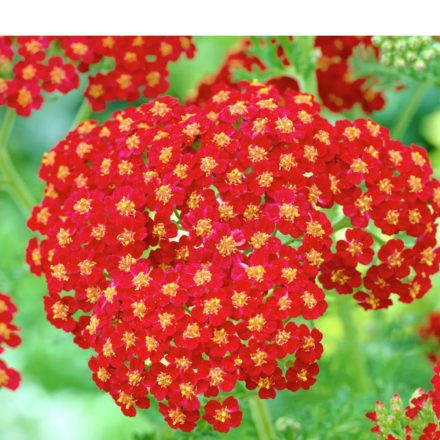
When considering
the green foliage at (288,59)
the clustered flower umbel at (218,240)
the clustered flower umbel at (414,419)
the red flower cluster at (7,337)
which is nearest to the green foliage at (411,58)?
the green foliage at (288,59)

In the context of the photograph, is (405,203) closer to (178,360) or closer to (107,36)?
(178,360)

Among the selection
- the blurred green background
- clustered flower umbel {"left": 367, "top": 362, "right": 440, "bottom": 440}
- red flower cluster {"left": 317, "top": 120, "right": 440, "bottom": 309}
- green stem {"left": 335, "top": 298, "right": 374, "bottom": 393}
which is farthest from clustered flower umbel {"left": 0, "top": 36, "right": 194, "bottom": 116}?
clustered flower umbel {"left": 367, "top": 362, "right": 440, "bottom": 440}

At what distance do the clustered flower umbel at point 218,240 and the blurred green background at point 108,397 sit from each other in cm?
29

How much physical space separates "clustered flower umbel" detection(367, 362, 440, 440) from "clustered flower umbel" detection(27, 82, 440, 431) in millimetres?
134

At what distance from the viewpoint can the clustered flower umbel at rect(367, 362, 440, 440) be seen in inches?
53.7

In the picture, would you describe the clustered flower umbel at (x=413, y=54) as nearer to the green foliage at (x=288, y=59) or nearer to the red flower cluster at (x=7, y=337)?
the green foliage at (x=288, y=59)

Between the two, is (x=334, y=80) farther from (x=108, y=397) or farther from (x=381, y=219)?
(x=108, y=397)

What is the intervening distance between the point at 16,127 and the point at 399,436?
10.9 feet

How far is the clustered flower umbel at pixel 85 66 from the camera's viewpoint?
73.5 inches

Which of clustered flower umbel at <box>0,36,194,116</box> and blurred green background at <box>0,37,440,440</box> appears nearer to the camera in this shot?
clustered flower umbel at <box>0,36,194,116</box>

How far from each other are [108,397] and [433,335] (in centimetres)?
102

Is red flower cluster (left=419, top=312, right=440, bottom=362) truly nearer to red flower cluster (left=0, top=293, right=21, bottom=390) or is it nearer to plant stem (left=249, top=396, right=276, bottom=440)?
plant stem (left=249, top=396, right=276, bottom=440)

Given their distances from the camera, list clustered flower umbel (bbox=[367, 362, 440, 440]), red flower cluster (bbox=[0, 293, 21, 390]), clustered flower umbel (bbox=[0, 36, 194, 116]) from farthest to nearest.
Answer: clustered flower umbel (bbox=[0, 36, 194, 116]) → red flower cluster (bbox=[0, 293, 21, 390]) → clustered flower umbel (bbox=[367, 362, 440, 440])

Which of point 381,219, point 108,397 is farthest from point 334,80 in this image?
point 108,397
